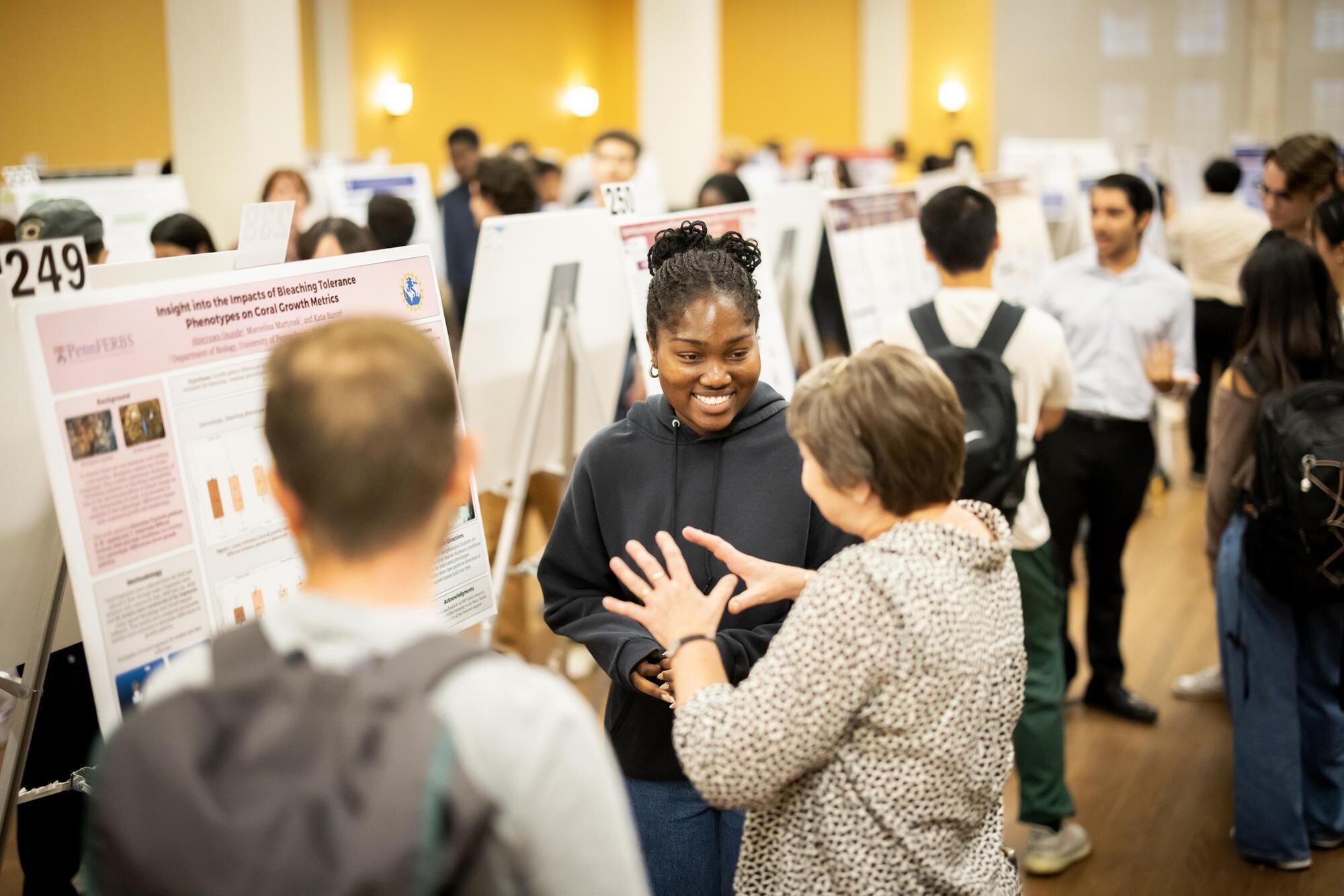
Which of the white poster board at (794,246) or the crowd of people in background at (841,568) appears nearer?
the crowd of people in background at (841,568)

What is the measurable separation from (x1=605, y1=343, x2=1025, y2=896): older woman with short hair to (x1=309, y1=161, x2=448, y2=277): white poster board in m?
6.39

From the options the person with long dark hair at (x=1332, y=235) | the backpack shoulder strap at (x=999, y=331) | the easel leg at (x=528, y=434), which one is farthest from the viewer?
the easel leg at (x=528, y=434)

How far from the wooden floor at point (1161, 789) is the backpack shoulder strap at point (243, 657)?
93.4 inches

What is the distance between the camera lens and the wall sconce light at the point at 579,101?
1630 cm

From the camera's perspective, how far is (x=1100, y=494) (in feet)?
14.1

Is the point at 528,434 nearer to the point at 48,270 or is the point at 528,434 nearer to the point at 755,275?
the point at 755,275

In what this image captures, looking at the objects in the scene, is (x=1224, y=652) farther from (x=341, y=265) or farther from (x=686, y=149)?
(x=686, y=149)

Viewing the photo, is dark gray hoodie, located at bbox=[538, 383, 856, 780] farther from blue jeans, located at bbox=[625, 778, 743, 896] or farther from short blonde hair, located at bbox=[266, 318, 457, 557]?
short blonde hair, located at bbox=[266, 318, 457, 557]

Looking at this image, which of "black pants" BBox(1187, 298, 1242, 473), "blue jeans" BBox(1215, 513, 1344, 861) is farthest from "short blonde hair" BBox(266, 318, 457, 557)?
"black pants" BBox(1187, 298, 1242, 473)

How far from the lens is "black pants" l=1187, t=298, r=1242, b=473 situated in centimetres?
696

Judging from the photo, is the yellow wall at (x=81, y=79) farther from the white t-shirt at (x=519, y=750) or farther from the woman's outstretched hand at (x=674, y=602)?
the white t-shirt at (x=519, y=750)

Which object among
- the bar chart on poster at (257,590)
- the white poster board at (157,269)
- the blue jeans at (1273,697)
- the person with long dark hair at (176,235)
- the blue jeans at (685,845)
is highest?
the person with long dark hair at (176,235)

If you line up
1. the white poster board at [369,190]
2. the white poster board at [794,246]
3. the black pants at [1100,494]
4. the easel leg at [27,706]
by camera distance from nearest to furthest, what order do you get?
the easel leg at [27,706], the black pants at [1100,494], the white poster board at [794,246], the white poster board at [369,190]

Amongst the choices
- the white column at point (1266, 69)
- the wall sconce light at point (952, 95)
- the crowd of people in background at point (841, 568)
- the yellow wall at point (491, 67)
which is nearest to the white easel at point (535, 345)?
the crowd of people in background at point (841, 568)
